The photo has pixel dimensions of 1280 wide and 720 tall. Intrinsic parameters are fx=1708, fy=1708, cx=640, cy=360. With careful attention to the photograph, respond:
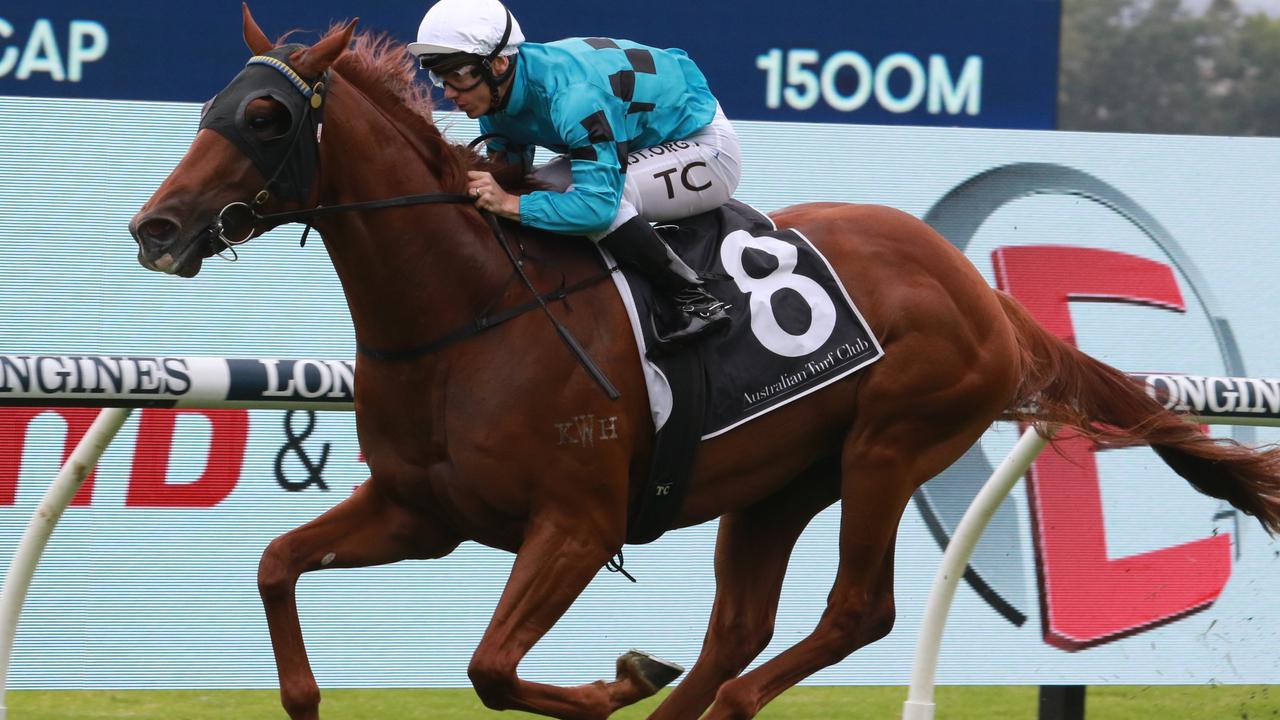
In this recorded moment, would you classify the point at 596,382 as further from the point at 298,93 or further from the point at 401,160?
the point at 298,93

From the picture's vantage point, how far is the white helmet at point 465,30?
3.33 meters

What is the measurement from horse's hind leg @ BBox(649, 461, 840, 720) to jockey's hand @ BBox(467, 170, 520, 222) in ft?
3.49

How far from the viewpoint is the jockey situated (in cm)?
337

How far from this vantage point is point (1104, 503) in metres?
4.80

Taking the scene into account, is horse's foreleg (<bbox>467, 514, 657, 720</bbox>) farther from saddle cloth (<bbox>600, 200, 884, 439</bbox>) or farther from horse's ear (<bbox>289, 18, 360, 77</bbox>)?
horse's ear (<bbox>289, 18, 360, 77</bbox>)

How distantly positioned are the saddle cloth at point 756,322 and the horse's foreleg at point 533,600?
0.32 meters

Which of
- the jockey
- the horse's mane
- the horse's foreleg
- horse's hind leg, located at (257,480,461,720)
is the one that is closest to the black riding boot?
the jockey

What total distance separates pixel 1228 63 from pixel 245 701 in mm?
32446

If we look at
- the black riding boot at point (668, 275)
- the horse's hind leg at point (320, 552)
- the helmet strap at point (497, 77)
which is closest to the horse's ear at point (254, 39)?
the helmet strap at point (497, 77)

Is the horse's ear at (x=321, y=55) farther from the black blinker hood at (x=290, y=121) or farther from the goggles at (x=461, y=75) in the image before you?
the goggles at (x=461, y=75)

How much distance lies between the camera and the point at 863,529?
12.7 feet

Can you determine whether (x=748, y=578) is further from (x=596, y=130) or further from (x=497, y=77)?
(x=497, y=77)

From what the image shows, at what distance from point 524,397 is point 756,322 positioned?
1.92 ft

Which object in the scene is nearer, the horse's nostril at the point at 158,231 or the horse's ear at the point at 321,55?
the horse's nostril at the point at 158,231
